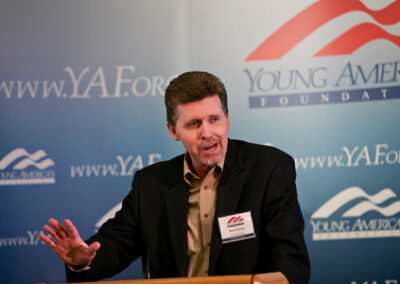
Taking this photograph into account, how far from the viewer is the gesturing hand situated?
1.97 m

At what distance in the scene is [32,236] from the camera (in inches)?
148

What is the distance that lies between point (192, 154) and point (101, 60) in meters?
1.66

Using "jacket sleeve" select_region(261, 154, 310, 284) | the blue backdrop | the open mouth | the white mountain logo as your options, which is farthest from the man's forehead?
the white mountain logo

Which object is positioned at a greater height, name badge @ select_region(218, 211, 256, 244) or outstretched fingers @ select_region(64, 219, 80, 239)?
outstretched fingers @ select_region(64, 219, 80, 239)

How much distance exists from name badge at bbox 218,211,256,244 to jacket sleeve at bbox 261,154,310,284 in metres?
0.08

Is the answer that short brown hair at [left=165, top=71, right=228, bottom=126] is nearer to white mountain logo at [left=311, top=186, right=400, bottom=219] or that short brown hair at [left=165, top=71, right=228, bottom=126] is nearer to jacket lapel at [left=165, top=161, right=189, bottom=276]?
jacket lapel at [left=165, top=161, right=189, bottom=276]

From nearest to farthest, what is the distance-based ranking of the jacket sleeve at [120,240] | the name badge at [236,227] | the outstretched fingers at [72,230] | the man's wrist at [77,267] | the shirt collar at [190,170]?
the outstretched fingers at [72,230], the man's wrist at [77,267], the name badge at [236,227], the jacket sleeve at [120,240], the shirt collar at [190,170]

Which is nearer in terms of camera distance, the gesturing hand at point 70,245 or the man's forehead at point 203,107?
the gesturing hand at point 70,245

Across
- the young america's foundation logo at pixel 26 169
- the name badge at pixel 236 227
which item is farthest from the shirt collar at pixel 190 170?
the young america's foundation logo at pixel 26 169

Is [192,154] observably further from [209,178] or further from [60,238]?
[60,238]

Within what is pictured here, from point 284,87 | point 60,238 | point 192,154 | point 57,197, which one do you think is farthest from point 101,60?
point 60,238

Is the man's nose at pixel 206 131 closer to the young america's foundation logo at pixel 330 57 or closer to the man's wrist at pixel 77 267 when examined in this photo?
the man's wrist at pixel 77 267

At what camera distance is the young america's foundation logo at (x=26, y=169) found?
374 cm

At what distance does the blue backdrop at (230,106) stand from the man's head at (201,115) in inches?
52.8
